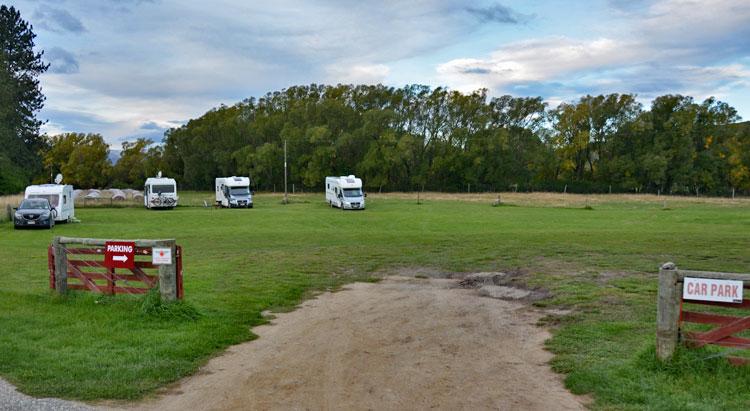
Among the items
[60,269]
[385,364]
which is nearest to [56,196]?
[60,269]

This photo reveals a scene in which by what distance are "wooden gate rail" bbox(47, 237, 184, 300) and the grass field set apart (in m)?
0.28

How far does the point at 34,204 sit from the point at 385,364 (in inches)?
1185

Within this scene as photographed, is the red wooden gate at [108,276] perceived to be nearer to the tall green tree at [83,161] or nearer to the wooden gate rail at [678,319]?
the wooden gate rail at [678,319]

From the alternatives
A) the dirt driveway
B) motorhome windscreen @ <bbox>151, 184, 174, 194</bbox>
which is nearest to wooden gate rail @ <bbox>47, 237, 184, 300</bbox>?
the dirt driveway

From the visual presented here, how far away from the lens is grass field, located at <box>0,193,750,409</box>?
654 cm

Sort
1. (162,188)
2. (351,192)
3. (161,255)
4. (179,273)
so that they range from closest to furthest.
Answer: (161,255) → (179,273) → (351,192) → (162,188)

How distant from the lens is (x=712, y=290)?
650cm

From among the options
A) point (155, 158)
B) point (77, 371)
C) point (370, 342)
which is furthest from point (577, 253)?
point (155, 158)

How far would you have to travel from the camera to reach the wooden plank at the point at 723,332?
20.8ft

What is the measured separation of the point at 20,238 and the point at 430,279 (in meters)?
20.1

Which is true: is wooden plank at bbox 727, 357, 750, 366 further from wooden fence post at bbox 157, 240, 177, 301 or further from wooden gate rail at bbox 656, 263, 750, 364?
wooden fence post at bbox 157, 240, 177, 301

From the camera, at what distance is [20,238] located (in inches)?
1014

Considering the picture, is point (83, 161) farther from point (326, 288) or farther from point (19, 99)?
point (326, 288)

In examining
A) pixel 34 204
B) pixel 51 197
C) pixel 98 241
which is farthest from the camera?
pixel 51 197
